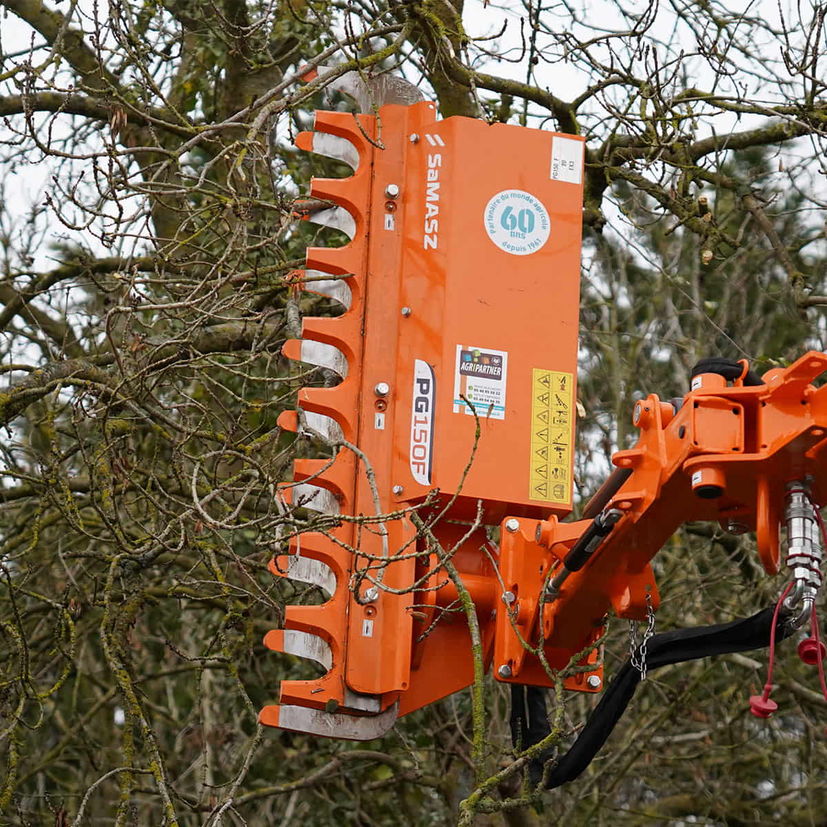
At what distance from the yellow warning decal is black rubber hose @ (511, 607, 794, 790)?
67cm

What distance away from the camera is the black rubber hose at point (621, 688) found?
13.5ft

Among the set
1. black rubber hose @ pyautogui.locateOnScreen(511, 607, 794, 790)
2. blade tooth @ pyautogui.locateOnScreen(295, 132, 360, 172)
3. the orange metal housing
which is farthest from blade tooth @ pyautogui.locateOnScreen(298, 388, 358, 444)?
black rubber hose @ pyautogui.locateOnScreen(511, 607, 794, 790)

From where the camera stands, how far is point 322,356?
17.8ft

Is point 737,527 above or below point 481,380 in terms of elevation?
below

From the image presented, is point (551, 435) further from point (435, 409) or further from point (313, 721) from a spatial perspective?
point (313, 721)

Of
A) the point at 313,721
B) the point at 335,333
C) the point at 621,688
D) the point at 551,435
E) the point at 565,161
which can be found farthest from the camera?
the point at 565,161

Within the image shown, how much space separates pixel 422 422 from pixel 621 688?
120 cm

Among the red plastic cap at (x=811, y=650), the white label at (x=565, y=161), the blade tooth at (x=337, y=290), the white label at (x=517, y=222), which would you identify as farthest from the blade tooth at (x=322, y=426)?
the red plastic cap at (x=811, y=650)

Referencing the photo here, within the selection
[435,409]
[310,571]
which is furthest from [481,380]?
[310,571]

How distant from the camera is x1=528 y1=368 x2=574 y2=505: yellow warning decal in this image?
524 cm

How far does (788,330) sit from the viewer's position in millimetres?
12672

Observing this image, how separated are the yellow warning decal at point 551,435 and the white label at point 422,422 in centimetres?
35

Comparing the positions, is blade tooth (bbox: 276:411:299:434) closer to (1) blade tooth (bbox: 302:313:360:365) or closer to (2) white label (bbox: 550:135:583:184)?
(1) blade tooth (bbox: 302:313:360:365)

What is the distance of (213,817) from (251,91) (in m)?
4.47
